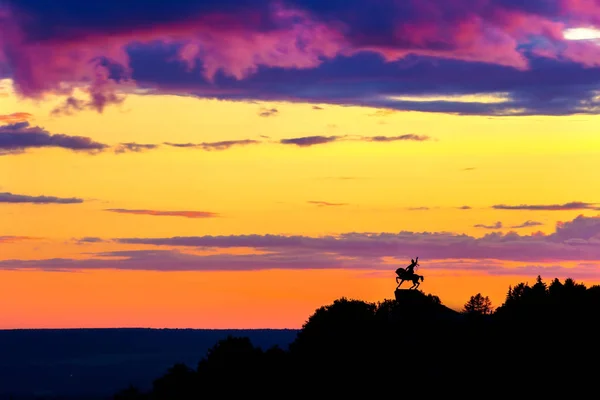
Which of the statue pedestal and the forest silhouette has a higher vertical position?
the statue pedestal

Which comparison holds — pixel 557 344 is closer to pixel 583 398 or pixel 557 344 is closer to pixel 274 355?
pixel 583 398

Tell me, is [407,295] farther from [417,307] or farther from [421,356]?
[421,356]

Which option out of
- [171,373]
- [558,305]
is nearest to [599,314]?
[558,305]

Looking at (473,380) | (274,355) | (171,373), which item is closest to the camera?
(473,380)

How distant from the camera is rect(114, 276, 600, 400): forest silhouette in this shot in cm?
10856

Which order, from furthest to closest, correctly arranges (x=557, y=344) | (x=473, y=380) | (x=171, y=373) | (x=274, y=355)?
(x=171, y=373) < (x=274, y=355) < (x=557, y=344) < (x=473, y=380)

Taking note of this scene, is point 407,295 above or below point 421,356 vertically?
above

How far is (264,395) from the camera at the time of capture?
119m

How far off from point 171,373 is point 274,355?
13767mm

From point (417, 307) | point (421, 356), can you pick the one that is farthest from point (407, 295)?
point (421, 356)

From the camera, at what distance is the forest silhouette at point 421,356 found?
109m

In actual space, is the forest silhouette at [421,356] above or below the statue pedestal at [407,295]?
A: below

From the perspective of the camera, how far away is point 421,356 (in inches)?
4252

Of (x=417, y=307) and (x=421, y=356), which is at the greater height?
(x=417, y=307)
